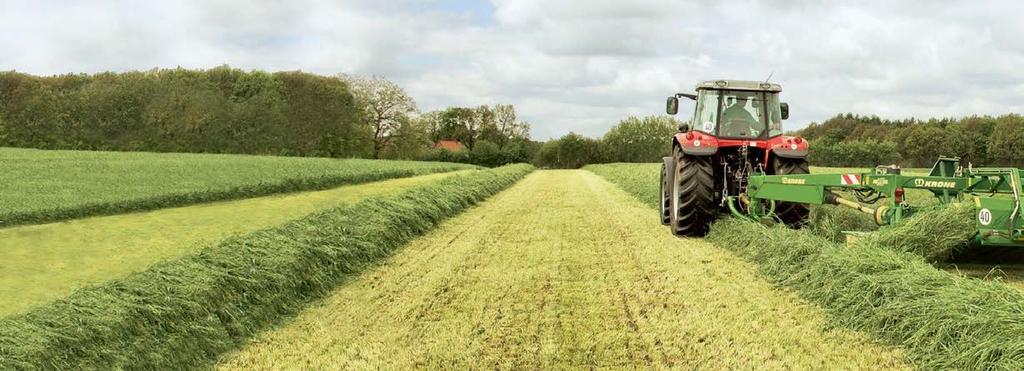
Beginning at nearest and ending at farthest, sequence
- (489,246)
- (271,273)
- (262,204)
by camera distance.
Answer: (271,273)
(489,246)
(262,204)

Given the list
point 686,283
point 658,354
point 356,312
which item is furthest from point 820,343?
point 356,312

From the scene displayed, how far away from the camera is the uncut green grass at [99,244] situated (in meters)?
5.40

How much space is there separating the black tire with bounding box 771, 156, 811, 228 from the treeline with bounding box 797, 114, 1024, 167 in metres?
20.6

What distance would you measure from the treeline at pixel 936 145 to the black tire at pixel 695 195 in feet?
68.8

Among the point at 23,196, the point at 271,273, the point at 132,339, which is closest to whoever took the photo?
the point at 132,339

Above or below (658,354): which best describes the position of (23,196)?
above

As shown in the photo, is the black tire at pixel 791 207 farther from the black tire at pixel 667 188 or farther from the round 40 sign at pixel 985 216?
the round 40 sign at pixel 985 216

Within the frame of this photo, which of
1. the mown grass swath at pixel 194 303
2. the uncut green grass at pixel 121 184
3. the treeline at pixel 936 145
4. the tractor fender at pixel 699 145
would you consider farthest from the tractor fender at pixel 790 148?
the treeline at pixel 936 145

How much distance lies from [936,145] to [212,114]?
37.1 meters

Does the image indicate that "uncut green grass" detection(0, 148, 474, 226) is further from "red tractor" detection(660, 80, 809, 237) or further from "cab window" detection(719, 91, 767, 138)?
"cab window" detection(719, 91, 767, 138)

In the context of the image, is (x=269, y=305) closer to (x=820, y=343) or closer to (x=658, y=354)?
(x=658, y=354)

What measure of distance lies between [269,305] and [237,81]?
39.7 meters

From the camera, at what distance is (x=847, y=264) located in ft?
18.5

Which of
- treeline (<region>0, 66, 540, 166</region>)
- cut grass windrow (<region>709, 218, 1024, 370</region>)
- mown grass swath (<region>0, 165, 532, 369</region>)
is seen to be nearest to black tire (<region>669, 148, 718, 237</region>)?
cut grass windrow (<region>709, 218, 1024, 370</region>)
